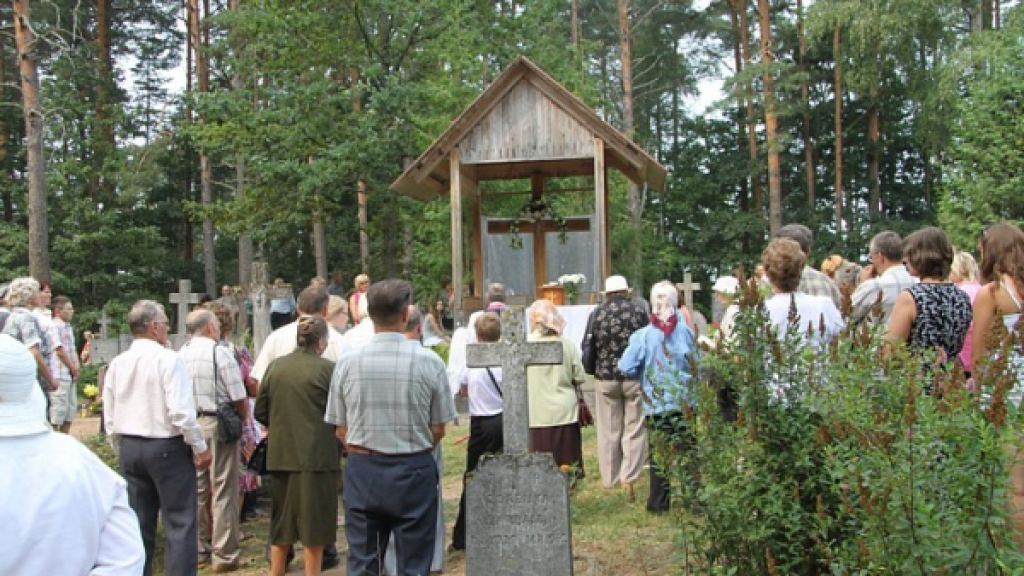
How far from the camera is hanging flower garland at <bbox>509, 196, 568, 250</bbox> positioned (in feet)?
52.3

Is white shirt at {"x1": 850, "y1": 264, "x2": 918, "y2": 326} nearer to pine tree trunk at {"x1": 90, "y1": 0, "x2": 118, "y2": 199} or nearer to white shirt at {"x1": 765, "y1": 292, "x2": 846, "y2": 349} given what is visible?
white shirt at {"x1": 765, "y1": 292, "x2": 846, "y2": 349}

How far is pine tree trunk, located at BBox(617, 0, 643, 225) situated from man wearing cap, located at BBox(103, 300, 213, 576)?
76.1 ft

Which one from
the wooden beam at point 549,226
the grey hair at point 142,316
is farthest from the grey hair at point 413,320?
the wooden beam at point 549,226

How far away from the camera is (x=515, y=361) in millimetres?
5570

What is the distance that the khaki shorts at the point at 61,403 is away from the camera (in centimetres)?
1014

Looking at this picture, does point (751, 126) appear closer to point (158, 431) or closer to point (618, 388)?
point (618, 388)

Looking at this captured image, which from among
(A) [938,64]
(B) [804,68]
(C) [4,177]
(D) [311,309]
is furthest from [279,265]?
(D) [311,309]

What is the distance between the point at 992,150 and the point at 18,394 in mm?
23292

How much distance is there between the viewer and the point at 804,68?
35.9 metres

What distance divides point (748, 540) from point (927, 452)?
1026mm

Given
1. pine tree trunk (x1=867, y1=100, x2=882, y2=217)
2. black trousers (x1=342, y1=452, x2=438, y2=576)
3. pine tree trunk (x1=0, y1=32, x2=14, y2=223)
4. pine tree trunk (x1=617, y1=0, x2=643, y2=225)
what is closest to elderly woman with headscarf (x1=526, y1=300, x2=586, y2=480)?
black trousers (x1=342, y1=452, x2=438, y2=576)

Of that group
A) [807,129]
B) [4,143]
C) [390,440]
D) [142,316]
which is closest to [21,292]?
[142,316]

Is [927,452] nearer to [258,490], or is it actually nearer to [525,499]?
[525,499]

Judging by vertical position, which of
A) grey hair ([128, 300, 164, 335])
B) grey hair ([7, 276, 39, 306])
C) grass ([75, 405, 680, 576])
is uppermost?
grey hair ([7, 276, 39, 306])
